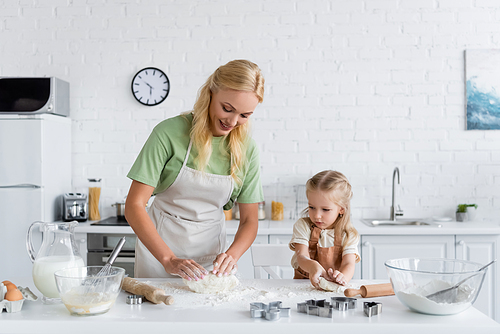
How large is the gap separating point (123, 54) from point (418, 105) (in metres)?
2.41

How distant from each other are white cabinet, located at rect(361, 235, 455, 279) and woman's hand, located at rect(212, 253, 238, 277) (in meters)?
1.76

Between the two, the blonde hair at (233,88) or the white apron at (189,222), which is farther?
the white apron at (189,222)

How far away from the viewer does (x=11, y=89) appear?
3.30 meters

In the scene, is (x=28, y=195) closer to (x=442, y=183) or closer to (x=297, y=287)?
(x=297, y=287)

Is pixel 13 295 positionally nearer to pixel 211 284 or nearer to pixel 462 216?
pixel 211 284

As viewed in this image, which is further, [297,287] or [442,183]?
[442,183]

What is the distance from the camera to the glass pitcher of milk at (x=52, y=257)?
1.33 m

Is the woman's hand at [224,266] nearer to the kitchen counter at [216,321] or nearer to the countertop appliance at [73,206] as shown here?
the kitchen counter at [216,321]

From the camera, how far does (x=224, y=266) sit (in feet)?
4.90

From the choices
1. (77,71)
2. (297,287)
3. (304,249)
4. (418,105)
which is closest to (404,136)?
(418,105)

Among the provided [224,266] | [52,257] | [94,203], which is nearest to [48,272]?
[52,257]

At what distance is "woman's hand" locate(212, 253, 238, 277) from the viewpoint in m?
1.47

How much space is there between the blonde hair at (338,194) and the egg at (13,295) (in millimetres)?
1083

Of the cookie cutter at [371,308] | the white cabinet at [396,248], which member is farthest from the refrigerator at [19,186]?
the cookie cutter at [371,308]
